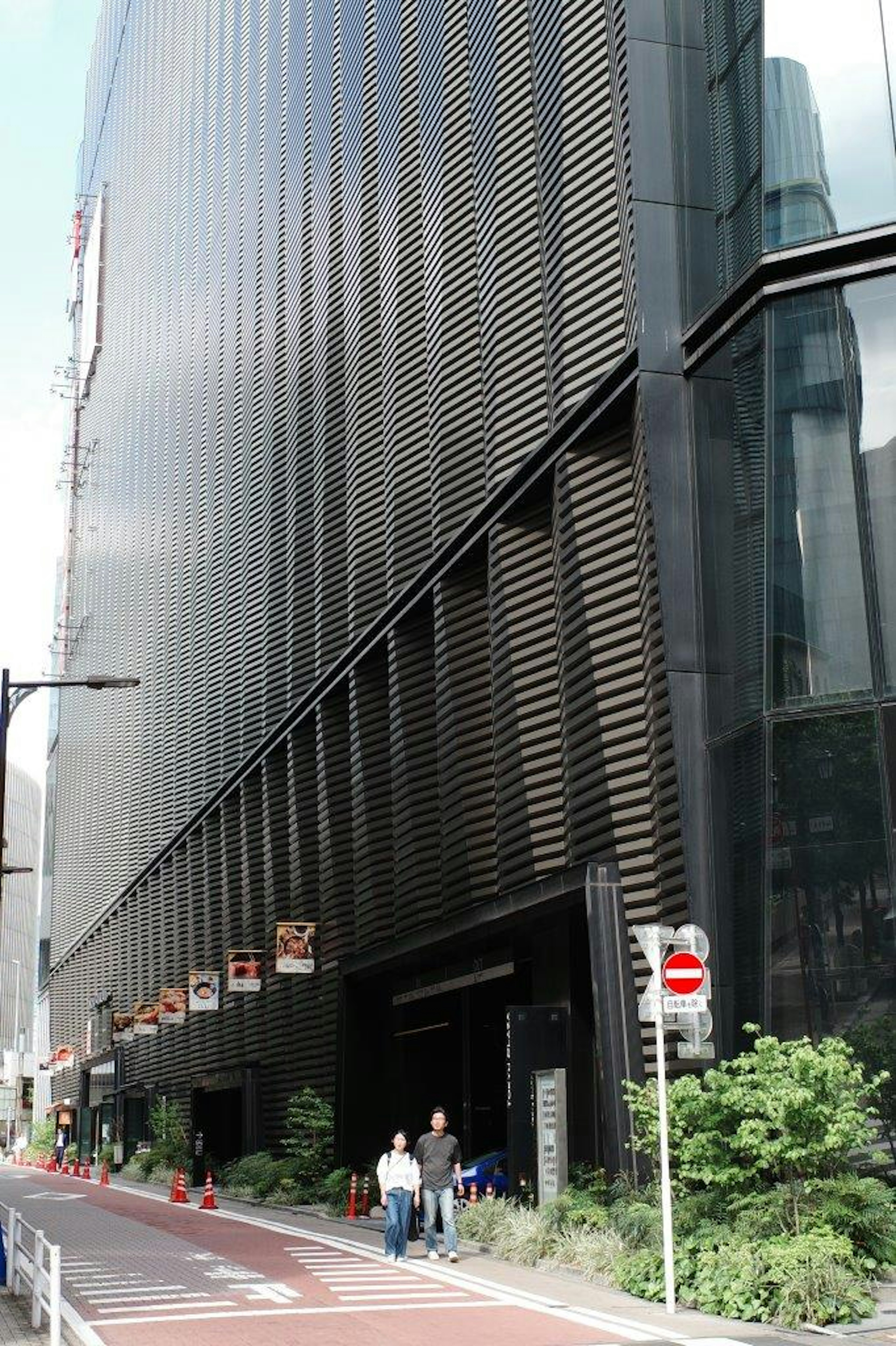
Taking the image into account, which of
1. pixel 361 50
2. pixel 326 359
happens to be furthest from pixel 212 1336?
pixel 361 50

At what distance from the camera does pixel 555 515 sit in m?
22.7

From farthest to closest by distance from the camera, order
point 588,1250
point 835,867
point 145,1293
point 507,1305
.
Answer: point 588,1250 → point 835,867 → point 145,1293 → point 507,1305

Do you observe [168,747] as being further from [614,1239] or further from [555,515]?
[614,1239]

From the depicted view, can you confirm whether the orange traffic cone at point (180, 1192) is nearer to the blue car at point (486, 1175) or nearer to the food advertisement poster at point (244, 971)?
Result: the food advertisement poster at point (244, 971)

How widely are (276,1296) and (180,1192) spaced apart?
19510mm

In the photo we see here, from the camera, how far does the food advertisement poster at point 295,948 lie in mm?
33281

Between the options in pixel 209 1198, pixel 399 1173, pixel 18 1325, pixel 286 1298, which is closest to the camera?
pixel 18 1325

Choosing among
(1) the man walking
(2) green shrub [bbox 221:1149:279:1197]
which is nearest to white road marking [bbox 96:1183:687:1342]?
(1) the man walking

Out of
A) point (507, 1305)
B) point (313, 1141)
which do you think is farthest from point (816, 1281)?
point (313, 1141)

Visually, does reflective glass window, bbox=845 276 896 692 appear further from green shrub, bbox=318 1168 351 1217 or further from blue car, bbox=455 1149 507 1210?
green shrub, bbox=318 1168 351 1217

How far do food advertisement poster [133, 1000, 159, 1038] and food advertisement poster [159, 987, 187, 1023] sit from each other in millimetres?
1361

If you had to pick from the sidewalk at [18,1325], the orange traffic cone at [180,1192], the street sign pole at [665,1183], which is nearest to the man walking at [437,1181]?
the street sign pole at [665,1183]

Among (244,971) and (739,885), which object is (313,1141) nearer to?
(244,971)

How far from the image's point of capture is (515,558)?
24.6 metres
